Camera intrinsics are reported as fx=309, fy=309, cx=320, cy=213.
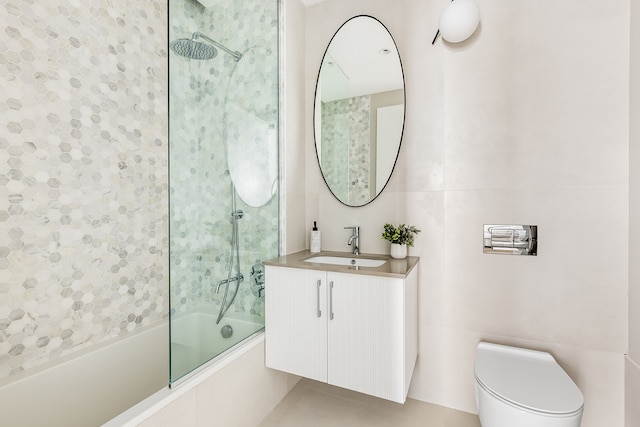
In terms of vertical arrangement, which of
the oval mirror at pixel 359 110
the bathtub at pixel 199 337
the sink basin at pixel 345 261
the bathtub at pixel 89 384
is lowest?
the bathtub at pixel 89 384

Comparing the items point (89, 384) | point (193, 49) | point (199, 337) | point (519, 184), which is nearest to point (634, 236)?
point (519, 184)

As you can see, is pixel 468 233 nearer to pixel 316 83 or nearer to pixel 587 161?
pixel 587 161

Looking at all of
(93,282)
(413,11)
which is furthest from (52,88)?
(413,11)

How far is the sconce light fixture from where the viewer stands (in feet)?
5.23

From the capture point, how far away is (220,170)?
1484 millimetres

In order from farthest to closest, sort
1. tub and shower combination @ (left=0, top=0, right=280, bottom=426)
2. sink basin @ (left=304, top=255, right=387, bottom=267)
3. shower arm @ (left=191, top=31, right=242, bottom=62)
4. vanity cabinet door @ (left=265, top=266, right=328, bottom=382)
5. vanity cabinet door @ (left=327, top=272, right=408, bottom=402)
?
1. sink basin @ (left=304, top=255, right=387, bottom=267)
2. vanity cabinet door @ (left=265, top=266, right=328, bottom=382)
3. vanity cabinet door @ (left=327, top=272, right=408, bottom=402)
4. shower arm @ (left=191, top=31, right=242, bottom=62)
5. tub and shower combination @ (left=0, top=0, right=280, bottom=426)

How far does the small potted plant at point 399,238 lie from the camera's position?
5.91 feet

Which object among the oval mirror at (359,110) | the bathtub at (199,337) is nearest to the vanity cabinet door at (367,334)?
the bathtub at (199,337)

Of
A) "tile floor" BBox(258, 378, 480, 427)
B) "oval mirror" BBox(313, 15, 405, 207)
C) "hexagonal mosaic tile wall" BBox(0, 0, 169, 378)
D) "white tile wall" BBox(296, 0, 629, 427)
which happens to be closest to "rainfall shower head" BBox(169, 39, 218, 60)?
"hexagonal mosaic tile wall" BBox(0, 0, 169, 378)

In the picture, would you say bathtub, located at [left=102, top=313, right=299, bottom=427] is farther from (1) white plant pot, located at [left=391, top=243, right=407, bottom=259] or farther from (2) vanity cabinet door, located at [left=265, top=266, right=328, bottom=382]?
(1) white plant pot, located at [left=391, top=243, right=407, bottom=259]

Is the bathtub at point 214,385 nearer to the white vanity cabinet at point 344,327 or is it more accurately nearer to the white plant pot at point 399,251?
the white vanity cabinet at point 344,327

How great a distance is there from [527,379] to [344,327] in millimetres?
803

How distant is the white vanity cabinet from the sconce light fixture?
50.7 inches

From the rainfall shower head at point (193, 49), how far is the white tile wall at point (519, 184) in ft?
3.75
